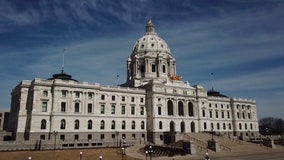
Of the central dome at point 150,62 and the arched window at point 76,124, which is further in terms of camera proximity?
the central dome at point 150,62

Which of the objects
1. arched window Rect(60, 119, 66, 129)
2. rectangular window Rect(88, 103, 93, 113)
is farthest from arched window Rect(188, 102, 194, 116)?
arched window Rect(60, 119, 66, 129)

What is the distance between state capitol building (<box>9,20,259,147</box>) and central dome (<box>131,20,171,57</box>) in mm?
480

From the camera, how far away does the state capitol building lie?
239 feet

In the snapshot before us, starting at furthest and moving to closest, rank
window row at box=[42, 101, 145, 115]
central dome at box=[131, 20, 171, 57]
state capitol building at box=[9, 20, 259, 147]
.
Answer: central dome at box=[131, 20, 171, 57] → window row at box=[42, 101, 145, 115] → state capitol building at box=[9, 20, 259, 147]

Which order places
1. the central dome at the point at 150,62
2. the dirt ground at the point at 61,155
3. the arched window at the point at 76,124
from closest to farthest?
the dirt ground at the point at 61,155
the arched window at the point at 76,124
the central dome at the point at 150,62

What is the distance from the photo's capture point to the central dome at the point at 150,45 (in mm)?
115000

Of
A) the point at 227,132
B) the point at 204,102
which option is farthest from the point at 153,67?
the point at 227,132

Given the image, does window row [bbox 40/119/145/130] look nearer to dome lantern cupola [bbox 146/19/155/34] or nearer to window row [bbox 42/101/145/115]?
window row [bbox 42/101/145/115]

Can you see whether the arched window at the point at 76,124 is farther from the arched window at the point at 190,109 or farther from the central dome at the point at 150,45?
the central dome at the point at 150,45

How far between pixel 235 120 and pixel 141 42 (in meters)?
56.4

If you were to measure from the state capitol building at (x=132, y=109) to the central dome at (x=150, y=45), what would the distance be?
18.9 inches

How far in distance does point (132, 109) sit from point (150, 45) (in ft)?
125

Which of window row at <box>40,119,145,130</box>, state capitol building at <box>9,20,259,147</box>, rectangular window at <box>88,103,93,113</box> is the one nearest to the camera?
window row at <box>40,119,145,130</box>

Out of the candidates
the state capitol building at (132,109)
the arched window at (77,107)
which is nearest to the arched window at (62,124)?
the state capitol building at (132,109)
